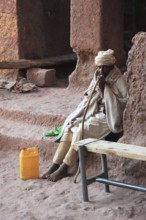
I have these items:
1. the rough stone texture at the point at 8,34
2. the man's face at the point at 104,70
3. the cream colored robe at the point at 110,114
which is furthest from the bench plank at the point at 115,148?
the rough stone texture at the point at 8,34

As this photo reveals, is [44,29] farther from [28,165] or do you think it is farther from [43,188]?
[43,188]

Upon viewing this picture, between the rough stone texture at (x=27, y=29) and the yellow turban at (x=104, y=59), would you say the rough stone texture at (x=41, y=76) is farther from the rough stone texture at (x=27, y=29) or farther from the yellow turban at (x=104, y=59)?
the yellow turban at (x=104, y=59)

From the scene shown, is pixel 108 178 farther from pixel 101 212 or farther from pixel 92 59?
pixel 92 59

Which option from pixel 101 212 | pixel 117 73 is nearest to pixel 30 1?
pixel 117 73

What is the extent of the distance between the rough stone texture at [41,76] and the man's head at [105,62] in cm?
291

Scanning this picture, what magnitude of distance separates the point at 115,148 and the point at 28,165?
3.99 ft

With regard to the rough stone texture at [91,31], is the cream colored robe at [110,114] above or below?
below

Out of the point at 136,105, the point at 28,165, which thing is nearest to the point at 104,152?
the point at 136,105

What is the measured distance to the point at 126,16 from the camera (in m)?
9.41

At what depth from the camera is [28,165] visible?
5.66 meters

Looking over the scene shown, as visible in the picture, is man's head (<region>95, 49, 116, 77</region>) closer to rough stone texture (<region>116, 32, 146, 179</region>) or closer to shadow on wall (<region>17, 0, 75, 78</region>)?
rough stone texture (<region>116, 32, 146, 179</region>)

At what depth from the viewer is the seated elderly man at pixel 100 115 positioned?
214 inches

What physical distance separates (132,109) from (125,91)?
282 mm

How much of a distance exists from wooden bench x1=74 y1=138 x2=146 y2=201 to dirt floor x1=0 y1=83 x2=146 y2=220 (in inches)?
6.7
